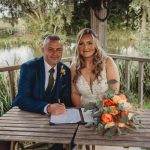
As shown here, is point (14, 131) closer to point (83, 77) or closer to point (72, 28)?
point (83, 77)

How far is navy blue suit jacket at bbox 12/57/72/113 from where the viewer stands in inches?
101

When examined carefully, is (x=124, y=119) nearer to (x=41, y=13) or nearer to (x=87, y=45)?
(x=87, y=45)

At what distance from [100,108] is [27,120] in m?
0.59

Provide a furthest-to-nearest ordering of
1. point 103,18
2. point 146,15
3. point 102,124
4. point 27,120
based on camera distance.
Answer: point 146,15 → point 103,18 → point 27,120 → point 102,124

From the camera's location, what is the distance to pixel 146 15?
5.54 meters

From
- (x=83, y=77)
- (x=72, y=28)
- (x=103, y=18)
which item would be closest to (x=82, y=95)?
(x=83, y=77)

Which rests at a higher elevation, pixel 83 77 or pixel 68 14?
pixel 68 14

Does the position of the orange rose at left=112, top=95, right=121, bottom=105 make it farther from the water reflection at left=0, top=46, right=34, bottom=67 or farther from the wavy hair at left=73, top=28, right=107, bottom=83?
the water reflection at left=0, top=46, right=34, bottom=67

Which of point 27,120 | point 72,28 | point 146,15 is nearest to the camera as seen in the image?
point 27,120

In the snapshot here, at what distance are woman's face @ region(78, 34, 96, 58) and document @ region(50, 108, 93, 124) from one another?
0.64m

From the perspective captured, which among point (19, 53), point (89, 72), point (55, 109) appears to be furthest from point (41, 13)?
point (55, 109)

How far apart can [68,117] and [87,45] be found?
A: 2.66 feet

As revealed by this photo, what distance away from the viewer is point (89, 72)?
120 inches

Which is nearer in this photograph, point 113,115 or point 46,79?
point 113,115
